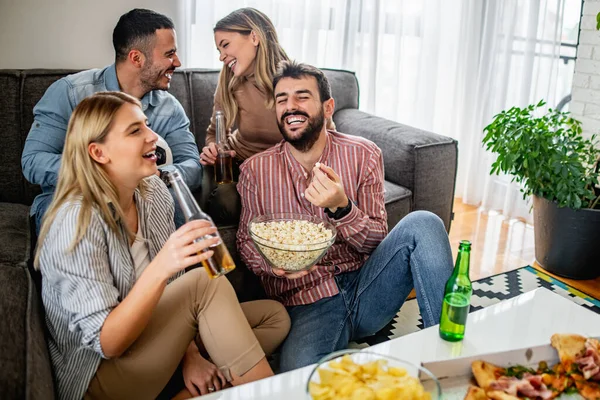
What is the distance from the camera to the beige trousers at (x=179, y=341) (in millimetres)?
1362

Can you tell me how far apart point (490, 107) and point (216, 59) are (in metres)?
1.79

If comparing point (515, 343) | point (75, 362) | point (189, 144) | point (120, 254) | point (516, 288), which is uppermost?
point (189, 144)

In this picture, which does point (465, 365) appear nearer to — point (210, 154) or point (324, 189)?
point (324, 189)

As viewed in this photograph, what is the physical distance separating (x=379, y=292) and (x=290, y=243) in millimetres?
401

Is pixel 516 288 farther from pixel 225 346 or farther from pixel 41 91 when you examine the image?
pixel 41 91

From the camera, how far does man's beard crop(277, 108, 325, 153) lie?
6.08 ft

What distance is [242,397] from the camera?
112 centimetres

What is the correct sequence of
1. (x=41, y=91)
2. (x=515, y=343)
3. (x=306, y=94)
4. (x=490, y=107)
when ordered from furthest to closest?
(x=490, y=107) < (x=41, y=91) < (x=306, y=94) < (x=515, y=343)

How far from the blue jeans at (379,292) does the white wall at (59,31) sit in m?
1.59

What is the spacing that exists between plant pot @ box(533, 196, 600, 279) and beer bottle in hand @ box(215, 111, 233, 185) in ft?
4.95

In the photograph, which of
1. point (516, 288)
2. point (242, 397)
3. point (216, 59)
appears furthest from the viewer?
point (216, 59)

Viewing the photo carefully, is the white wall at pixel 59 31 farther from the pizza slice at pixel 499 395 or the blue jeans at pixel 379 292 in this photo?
the pizza slice at pixel 499 395

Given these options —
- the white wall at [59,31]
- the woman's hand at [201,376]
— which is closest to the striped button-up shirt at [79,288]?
the woman's hand at [201,376]

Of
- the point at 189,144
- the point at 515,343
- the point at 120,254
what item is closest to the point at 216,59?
the point at 189,144
